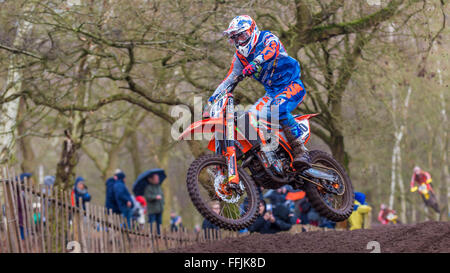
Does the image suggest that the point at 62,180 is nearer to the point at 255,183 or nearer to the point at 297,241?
the point at 297,241

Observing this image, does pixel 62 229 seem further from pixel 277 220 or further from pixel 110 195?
pixel 277 220

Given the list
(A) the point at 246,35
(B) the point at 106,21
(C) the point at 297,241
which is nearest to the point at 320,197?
(C) the point at 297,241

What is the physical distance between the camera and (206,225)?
1094 centimetres

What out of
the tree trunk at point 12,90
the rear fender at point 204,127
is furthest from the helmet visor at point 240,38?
the tree trunk at point 12,90

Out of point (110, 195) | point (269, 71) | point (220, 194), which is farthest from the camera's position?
point (110, 195)

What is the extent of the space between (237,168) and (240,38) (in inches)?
55.2

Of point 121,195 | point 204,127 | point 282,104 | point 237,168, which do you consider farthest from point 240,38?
point 121,195

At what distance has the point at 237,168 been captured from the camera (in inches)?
230

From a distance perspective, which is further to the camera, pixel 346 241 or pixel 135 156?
pixel 135 156

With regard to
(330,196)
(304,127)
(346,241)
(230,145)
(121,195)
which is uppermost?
(304,127)

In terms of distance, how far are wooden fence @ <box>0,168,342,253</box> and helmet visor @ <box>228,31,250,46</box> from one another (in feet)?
13.7

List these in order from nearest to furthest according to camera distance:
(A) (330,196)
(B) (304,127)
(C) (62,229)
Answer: (B) (304,127)
(A) (330,196)
(C) (62,229)

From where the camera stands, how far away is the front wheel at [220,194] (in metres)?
5.51

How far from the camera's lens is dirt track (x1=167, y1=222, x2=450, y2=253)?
6527mm
